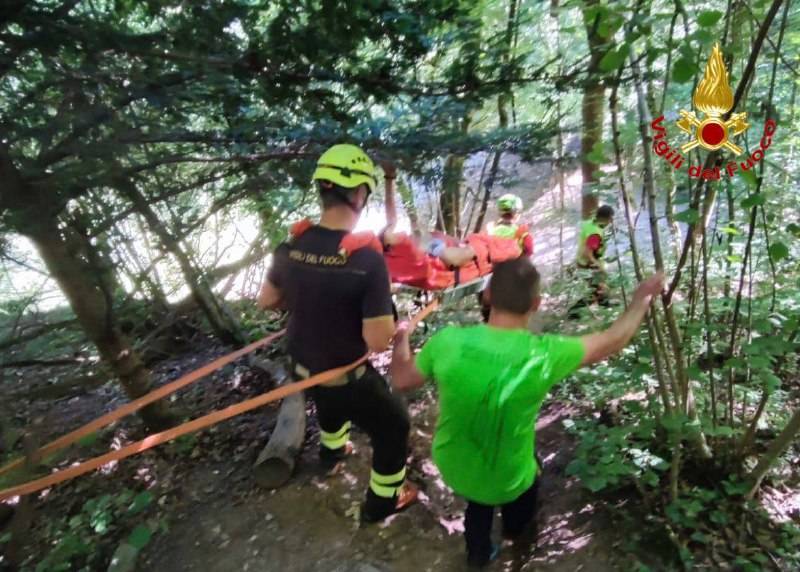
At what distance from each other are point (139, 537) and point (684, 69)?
401 cm

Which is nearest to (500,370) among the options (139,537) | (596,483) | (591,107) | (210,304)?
(596,483)

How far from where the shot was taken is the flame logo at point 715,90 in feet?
7.61

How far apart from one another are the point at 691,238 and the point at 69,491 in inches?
190

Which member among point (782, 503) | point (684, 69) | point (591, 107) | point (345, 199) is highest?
point (684, 69)

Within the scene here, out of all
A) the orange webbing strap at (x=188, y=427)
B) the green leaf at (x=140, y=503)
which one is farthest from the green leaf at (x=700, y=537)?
the green leaf at (x=140, y=503)

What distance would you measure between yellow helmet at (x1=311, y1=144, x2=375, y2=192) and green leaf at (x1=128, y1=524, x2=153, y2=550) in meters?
2.63

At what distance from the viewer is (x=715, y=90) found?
2.34 m

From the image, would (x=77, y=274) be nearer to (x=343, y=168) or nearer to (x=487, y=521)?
(x=343, y=168)

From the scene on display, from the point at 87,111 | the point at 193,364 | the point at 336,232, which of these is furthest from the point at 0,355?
the point at 193,364

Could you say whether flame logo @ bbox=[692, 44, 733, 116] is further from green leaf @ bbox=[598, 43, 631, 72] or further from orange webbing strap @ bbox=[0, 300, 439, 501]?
orange webbing strap @ bbox=[0, 300, 439, 501]

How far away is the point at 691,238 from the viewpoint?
2588 mm

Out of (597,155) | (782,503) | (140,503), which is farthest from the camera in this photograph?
(140,503)

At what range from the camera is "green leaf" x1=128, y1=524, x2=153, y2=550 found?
3379 millimetres

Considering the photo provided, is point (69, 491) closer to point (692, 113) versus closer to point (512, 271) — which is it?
point (512, 271)
